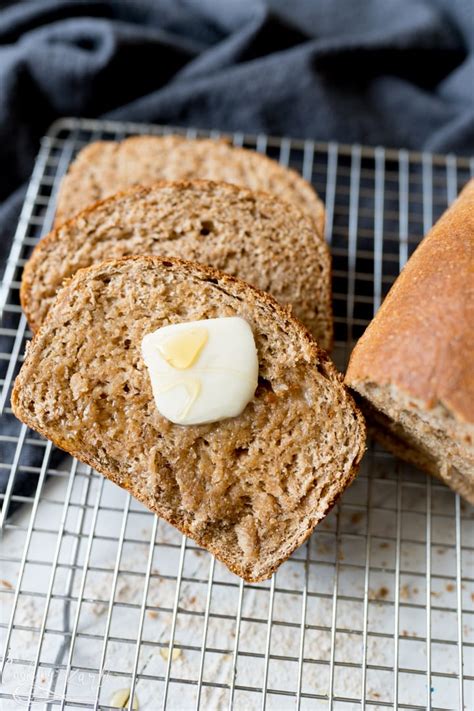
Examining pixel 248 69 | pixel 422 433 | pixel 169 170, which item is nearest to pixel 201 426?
pixel 422 433

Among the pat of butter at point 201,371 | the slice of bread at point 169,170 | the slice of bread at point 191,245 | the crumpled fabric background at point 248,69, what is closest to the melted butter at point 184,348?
the pat of butter at point 201,371

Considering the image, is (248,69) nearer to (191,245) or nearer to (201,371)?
(191,245)

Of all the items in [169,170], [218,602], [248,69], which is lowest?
[218,602]

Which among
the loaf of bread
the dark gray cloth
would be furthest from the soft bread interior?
the dark gray cloth

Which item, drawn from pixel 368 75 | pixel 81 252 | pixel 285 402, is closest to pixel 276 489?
pixel 285 402

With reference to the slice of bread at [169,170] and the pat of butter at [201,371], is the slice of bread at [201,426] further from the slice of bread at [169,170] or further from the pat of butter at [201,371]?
the slice of bread at [169,170]
